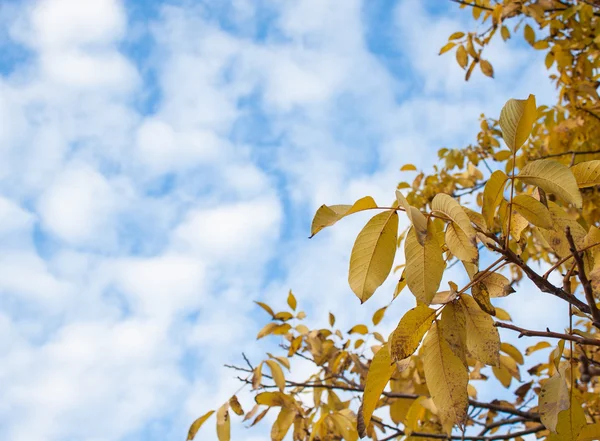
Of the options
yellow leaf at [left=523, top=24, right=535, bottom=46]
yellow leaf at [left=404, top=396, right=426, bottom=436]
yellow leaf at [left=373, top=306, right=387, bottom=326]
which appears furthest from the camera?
yellow leaf at [left=523, top=24, right=535, bottom=46]

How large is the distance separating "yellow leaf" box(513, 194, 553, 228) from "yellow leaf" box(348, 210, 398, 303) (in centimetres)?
19

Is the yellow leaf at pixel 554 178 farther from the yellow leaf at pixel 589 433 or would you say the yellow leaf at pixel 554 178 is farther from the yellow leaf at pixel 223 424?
the yellow leaf at pixel 223 424

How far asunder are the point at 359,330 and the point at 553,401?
160cm

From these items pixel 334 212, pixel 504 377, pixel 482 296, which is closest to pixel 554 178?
pixel 482 296

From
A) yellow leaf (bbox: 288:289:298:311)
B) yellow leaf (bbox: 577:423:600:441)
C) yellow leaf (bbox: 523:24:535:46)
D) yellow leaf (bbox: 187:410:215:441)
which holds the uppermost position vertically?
yellow leaf (bbox: 523:24:535:46)

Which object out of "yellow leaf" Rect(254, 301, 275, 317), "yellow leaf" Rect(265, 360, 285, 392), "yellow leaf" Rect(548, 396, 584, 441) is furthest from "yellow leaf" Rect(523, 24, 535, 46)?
"yellow leaf" Rect(548, 396, 584, 441)

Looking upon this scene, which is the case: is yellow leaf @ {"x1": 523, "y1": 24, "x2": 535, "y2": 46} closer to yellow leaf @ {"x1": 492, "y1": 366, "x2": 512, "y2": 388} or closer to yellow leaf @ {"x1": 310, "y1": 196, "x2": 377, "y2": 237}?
yellow leaf @ {"x1": 492, "y1": 366, "x2": 512, "y2": 388}

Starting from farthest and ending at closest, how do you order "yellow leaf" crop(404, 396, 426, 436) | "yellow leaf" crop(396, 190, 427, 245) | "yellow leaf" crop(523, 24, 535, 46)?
"yellow leaf" crop(523, 24, 535, 46)
"yellow leaf" crop(404, 396, 426, 436)
"yellow leaf" crop(396, 190, 427, 245)

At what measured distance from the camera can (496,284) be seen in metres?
0.82

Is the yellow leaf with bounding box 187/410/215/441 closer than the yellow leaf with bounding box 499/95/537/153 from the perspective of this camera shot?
No

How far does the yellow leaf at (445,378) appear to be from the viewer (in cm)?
81

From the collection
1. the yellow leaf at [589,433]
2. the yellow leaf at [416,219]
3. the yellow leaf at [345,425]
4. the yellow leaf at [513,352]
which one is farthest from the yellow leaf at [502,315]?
the yellow leaf at [416,219]

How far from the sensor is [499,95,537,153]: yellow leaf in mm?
781

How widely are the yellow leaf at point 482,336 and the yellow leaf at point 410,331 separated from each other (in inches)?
2.4
